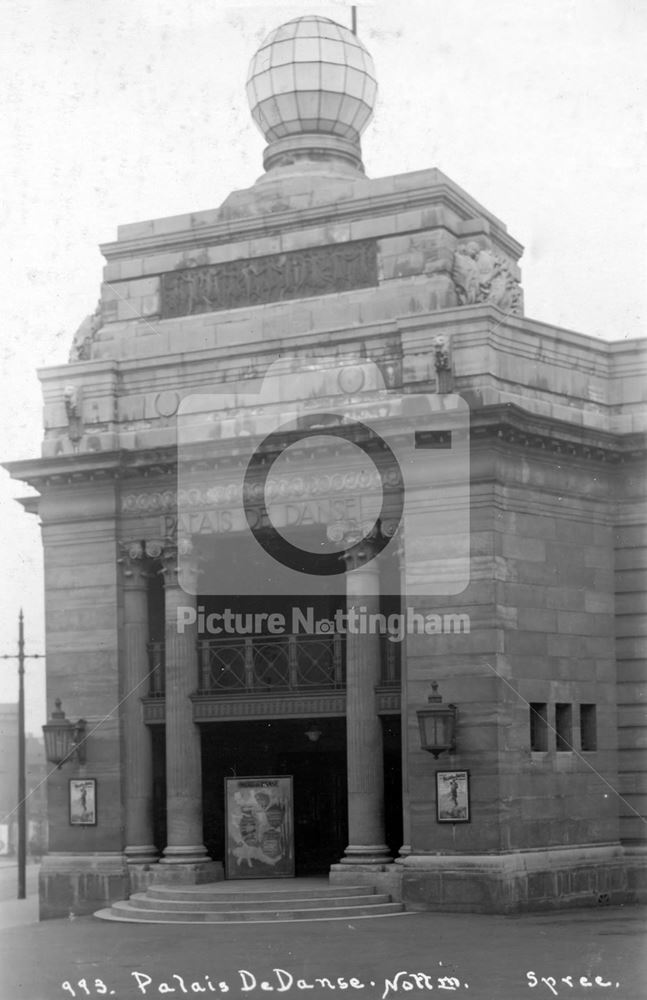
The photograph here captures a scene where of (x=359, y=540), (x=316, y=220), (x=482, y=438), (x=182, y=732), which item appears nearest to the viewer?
(x=482, y=438)

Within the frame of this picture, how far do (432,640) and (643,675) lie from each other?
4.45 meters

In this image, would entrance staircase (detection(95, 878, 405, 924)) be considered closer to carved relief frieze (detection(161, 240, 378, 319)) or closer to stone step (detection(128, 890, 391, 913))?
stone step (detection(128, 890, 391, 913))

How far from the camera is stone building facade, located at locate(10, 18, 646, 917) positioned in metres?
31.0

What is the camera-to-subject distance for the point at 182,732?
1307 inches

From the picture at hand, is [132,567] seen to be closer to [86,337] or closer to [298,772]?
[86,337]

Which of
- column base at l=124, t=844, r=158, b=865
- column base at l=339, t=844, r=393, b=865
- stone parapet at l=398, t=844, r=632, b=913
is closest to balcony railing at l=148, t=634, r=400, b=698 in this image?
column base at l=124, t=844, r=158, b=865

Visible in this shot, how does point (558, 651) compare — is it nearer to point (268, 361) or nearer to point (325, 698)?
point (325, 698)

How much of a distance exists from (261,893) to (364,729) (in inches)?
137

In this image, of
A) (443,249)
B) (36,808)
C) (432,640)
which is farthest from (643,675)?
(36,808)

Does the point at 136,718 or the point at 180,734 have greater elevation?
the point at 136,718

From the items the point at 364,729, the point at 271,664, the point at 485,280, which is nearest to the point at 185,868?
the point at 271,664

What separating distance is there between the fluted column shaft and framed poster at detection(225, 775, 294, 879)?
2.25 feet

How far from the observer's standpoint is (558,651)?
31.9 metres

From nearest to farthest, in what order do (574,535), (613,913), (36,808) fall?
(613,913), (574,535), (36,808)
